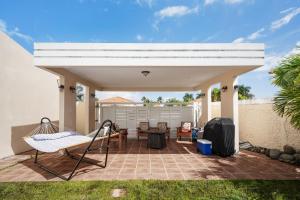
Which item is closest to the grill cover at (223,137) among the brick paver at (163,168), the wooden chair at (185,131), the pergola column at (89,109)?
the brick paver at (163,168)

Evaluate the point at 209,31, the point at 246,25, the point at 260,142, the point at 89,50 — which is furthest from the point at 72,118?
the point at 246,25

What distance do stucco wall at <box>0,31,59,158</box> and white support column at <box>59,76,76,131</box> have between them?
189cm

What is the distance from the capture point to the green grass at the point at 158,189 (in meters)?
3.46

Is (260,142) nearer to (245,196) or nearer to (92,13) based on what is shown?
(245,196)

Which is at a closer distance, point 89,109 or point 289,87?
point 289,87

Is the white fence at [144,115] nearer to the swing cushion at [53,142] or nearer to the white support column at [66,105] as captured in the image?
the white support column at [66,105]

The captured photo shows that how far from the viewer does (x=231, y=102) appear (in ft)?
23.0

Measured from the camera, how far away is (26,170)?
4984mm

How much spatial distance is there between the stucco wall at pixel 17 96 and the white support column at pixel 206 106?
9012 millimetres

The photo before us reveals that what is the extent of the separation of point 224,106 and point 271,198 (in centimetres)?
476

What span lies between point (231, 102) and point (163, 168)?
4.03m

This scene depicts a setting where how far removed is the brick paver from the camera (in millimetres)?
4484

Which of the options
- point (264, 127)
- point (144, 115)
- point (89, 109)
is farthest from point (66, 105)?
point (264, 127)

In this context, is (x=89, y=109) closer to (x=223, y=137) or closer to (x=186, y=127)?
(x=186, y=127)
